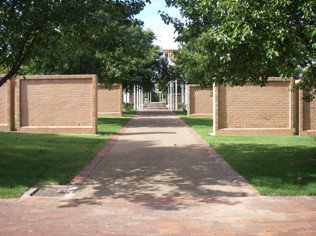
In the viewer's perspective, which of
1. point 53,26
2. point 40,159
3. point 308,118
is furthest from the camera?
point 308,118

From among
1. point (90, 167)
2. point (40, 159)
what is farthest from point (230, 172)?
point (40, 159)

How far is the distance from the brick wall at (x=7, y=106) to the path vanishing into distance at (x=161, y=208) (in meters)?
9.65

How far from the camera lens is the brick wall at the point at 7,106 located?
674 inches

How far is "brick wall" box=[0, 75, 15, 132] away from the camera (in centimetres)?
1711

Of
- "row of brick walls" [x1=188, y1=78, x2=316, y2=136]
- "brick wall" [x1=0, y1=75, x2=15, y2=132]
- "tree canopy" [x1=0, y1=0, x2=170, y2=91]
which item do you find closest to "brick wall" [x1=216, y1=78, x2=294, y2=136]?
"row of brick walls" [x1=188, y1=78, x2=316, y2=136]

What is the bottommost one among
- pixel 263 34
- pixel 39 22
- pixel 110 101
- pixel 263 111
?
A: pixel 263 111

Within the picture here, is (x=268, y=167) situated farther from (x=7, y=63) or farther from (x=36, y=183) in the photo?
(x=7, y=63)

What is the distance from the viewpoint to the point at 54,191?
699 cm

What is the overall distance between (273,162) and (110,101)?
2450 cm

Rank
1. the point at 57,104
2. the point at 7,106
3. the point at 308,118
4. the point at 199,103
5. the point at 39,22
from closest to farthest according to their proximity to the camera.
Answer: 1. the point at 39,22
2. the point at 308,118
3. the point at 57,104
4. the point at 7,106
5. the point at 199,103

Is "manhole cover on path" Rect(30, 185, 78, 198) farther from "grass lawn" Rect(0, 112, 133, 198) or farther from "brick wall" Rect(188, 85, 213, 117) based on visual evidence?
"brick wall" Rect(188, 85, 213, 117)

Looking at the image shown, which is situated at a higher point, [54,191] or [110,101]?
[110,101]

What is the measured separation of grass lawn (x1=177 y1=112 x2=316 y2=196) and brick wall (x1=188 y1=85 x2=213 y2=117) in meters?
15.5

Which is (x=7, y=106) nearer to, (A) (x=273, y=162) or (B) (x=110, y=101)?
(A) (x=273, y=162)
